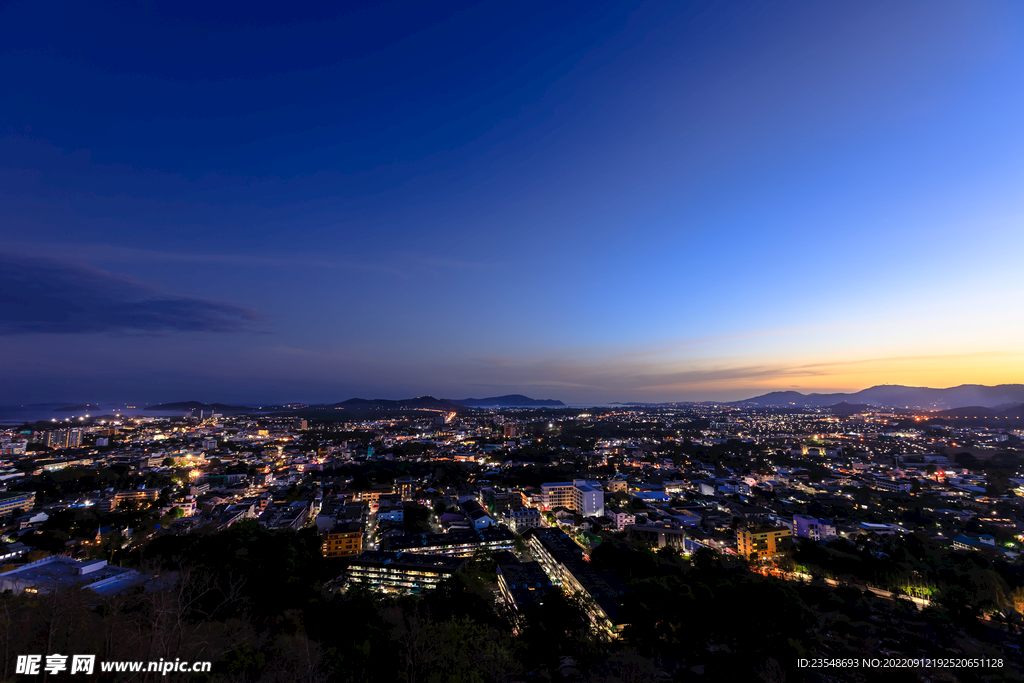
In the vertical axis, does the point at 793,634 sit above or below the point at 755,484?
above

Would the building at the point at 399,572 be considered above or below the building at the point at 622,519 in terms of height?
above

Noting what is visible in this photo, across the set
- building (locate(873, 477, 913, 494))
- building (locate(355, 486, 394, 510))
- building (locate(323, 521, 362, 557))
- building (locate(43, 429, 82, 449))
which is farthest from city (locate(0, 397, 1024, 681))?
building (locate(43, 429, 82, 449))

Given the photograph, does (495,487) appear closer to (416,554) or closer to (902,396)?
(416,554)

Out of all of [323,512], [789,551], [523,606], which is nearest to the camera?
[523,606]

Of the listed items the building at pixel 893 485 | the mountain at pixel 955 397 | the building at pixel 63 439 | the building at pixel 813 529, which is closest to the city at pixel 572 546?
the building at pixel 813 529

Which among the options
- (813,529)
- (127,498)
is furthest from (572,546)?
(127,498)

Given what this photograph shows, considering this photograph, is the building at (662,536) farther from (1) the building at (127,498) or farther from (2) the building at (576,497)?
(1) the building at (127,498)

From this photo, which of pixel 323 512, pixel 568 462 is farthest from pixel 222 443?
pixel 568 462
